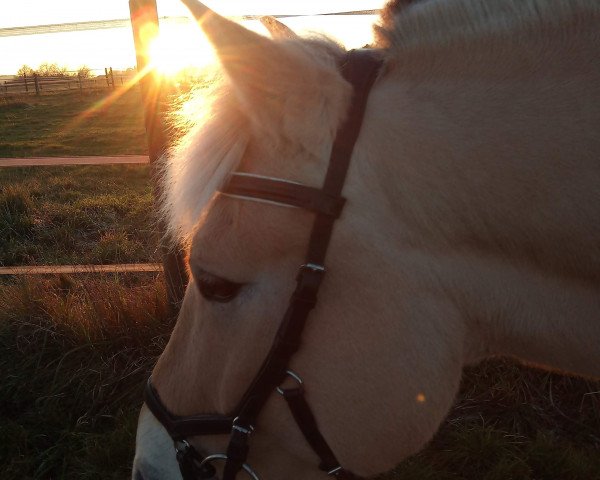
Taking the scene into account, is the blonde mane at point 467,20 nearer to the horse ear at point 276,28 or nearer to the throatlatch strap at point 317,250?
the throatlatch strap at point 317,250

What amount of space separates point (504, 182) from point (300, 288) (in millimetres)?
578

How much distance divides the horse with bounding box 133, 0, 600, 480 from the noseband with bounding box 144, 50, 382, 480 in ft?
0.07

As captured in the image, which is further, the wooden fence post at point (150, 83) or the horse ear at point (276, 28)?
the wooden fence post at point (150, 83)

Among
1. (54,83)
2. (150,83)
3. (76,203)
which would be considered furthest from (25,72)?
(150,83)

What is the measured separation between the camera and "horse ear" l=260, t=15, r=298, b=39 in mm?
1472

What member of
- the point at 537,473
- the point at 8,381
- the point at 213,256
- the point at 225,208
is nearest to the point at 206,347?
the point at 213,256

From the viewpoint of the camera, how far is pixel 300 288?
1336mm

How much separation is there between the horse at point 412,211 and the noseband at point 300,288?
0.02 m

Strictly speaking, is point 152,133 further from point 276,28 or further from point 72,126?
point 72,126

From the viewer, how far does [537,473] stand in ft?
9.29

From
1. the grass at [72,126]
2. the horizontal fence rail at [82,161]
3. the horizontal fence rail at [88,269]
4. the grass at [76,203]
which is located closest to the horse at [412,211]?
the grass at [76,203]

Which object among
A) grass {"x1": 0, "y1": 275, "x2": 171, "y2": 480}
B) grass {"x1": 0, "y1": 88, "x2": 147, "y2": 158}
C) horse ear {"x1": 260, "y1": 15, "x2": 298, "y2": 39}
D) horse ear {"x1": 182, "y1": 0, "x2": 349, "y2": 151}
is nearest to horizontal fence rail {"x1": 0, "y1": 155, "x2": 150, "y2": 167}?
grass {"x1": 0, "y1": 275, "x2": 171, "y2": 480}

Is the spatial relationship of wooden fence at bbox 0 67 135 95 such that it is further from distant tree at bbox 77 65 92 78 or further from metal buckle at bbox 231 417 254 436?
metal buckle at bbox 231 417 254 436

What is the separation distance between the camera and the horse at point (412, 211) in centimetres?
127
